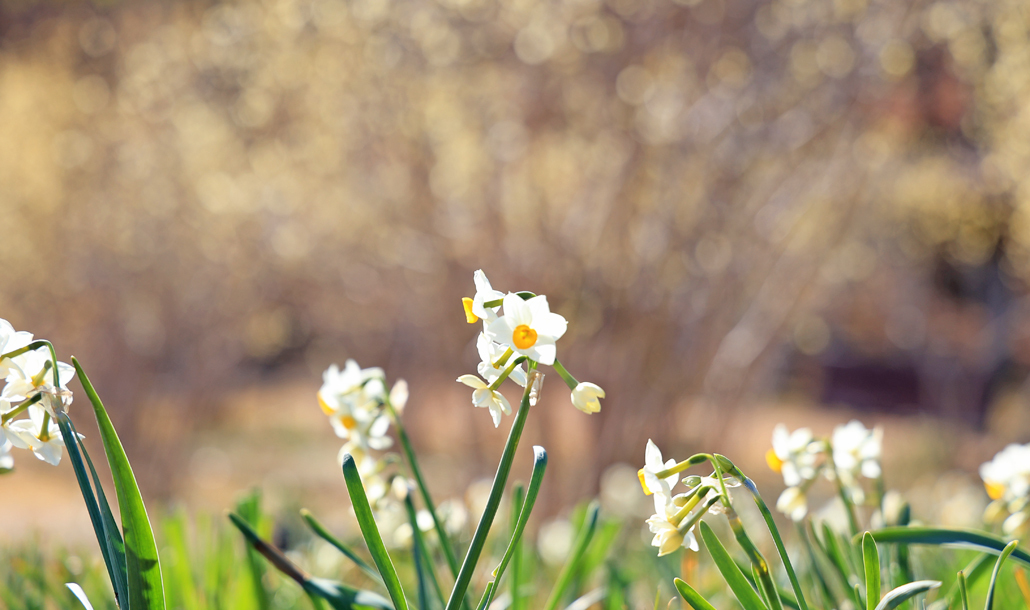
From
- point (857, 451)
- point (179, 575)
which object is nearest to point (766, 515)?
point (857, 451)

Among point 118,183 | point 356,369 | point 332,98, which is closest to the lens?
point 356,369

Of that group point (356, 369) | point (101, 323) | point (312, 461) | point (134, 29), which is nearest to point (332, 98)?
point (134, 29)

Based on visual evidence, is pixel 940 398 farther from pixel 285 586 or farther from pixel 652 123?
pixel 285 586

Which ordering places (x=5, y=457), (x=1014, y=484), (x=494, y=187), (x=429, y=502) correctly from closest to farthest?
1. (x=5, y=457)
2. (x=429, y=502)
3. (x=1014, y=484)
4. (x=494, y=187)

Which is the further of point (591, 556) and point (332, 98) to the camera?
point (332, 98)

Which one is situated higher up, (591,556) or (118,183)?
(118,183)

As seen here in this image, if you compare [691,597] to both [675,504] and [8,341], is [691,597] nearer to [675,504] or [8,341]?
[675,504]

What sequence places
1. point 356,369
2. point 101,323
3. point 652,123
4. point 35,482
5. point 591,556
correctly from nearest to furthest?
point 356,369, point 591,556, point 652,123, point 101,323, point 35,482
